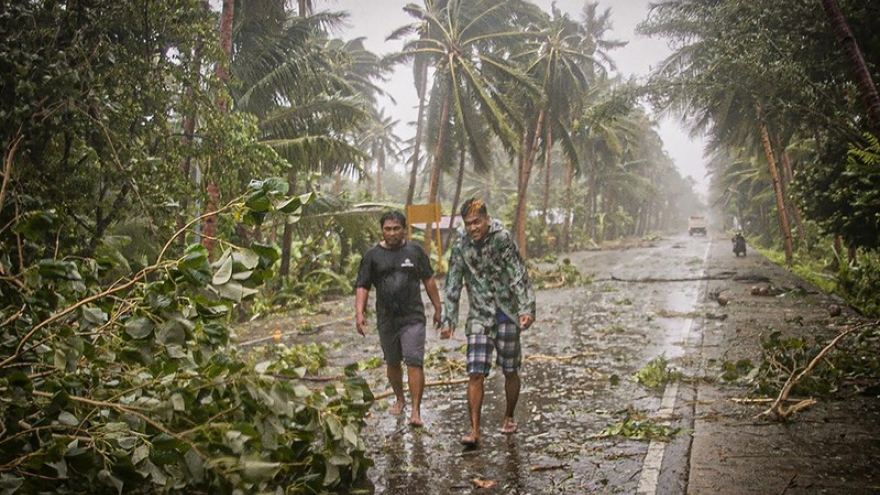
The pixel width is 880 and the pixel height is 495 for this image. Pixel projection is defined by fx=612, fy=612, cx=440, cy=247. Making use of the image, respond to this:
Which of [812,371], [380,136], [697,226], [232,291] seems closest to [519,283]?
[232,291]

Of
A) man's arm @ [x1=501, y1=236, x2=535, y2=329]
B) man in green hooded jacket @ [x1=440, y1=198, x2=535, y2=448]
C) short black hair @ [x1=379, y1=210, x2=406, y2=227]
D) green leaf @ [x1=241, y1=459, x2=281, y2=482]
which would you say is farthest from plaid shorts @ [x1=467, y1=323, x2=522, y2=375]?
green leaf @ [x1=241, y1=459, x2=281, y2=482]

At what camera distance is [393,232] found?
5.43 meters

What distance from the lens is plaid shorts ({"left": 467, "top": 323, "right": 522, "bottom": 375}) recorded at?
4.81 metres

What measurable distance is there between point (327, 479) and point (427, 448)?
55.2 inches

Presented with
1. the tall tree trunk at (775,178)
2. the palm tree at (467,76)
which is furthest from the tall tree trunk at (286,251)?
the tall tree trunk at (775,178)

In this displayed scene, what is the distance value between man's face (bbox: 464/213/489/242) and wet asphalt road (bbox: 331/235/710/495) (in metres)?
1.62

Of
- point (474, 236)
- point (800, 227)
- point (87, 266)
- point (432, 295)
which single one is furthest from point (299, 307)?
point (800, 227)

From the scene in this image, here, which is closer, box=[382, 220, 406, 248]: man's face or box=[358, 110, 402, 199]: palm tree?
box=[382, 220, 406, 248]: man's face

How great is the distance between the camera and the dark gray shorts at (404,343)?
538 centimetres

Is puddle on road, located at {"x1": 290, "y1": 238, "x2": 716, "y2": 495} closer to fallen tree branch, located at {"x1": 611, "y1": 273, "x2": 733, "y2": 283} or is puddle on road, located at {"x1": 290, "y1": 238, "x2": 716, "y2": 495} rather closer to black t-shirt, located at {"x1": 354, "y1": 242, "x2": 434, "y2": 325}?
black t-shirt, located at {"x1": 354, "y1": 242, "x2": 434, "y2": 325}

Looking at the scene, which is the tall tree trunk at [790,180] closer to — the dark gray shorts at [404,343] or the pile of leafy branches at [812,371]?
the pile of leafy branches at [812,371]

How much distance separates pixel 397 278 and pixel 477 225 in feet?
3.28

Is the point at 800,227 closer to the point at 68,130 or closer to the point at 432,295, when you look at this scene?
the point at 432,295

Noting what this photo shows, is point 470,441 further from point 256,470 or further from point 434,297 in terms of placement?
point 256,470
